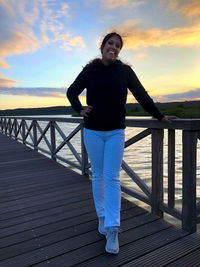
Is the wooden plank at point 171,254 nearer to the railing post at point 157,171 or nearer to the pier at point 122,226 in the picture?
the pier at point 122,226

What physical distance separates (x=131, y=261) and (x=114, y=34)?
5.82ft

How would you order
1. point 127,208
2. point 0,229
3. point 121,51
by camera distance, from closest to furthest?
1. point 121,51
2. point 0,229
3. point 127,208

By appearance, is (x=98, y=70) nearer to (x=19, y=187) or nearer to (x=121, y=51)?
(x=121, y=51)

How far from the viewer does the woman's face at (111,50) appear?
1685 mm

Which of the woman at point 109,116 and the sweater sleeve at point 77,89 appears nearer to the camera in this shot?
the woman at point 109,116

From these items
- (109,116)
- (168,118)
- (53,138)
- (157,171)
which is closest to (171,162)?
(157,171)

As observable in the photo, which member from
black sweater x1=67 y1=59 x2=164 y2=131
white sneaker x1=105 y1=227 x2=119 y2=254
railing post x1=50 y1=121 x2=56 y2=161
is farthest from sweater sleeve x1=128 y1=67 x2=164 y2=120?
railing post x1=50 y1=121 x2=56 y2=161

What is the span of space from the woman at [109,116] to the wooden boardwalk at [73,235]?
0.22m

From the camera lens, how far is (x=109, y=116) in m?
1.67

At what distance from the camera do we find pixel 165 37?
7.52 m

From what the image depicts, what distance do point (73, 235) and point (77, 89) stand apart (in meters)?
1.35

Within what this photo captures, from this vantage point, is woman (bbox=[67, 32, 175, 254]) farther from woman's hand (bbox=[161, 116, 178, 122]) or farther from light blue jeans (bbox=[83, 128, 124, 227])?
woman's hand (bbox=[161, 116, 178, 122])

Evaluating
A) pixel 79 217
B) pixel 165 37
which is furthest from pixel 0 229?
pixel 165 37

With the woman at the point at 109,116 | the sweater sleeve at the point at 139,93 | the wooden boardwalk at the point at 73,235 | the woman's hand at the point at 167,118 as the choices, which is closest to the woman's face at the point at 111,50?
the woman at the point at 109,116
